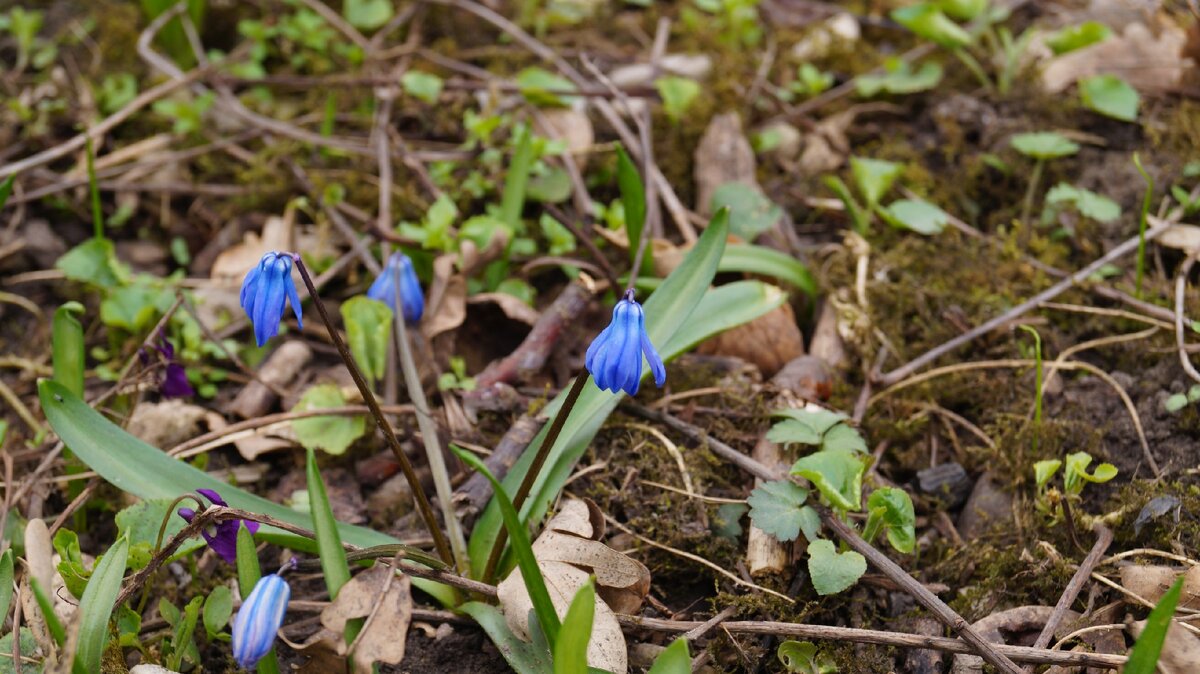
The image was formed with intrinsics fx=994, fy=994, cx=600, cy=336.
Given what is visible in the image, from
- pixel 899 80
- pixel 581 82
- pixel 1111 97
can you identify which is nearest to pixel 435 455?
pixel 581 82

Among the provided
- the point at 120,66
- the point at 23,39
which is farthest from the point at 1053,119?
the point at 23,39

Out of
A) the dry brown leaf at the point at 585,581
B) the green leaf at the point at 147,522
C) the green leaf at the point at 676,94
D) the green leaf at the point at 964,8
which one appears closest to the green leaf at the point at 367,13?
the green leaf at the point at 676,94

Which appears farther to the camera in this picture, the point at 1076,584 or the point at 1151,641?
the point at 1076,584

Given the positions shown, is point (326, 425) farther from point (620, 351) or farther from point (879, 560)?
point (879, 560)

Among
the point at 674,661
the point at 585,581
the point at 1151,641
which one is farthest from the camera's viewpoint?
the point at 585,581

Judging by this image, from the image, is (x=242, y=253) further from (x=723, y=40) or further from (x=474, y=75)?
(x=723, y=40)
